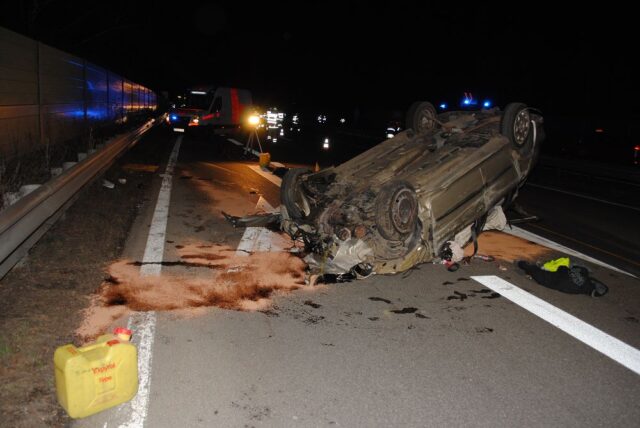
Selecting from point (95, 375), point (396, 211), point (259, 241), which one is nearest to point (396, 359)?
point (396, 211)

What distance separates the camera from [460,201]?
6176 millimetres

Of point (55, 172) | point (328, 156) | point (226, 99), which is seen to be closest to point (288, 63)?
point (226, 99)

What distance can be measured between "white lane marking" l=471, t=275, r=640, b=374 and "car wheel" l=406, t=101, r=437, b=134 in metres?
2.79

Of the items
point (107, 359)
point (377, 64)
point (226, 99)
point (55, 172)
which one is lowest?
point (107, 359)

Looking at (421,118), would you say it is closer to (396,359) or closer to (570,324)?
(570,324)

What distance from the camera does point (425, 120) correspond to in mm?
7977

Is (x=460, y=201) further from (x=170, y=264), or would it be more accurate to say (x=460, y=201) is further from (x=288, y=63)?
(x=288, y=63)

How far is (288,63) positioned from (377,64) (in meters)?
32.4

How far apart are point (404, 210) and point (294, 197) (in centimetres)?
178

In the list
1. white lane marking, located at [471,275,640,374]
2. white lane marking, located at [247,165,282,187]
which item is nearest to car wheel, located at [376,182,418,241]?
white lane marking, located at [471,275,640,374]

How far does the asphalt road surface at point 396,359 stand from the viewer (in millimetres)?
3309

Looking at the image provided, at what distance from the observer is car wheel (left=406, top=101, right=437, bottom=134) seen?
7.89 m

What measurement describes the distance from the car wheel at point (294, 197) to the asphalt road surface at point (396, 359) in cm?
154

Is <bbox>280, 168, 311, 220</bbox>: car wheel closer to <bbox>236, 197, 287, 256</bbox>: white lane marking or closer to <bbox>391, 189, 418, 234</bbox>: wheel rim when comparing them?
<bbox>236, 197, 287, 256</bbox>: white lane marking
